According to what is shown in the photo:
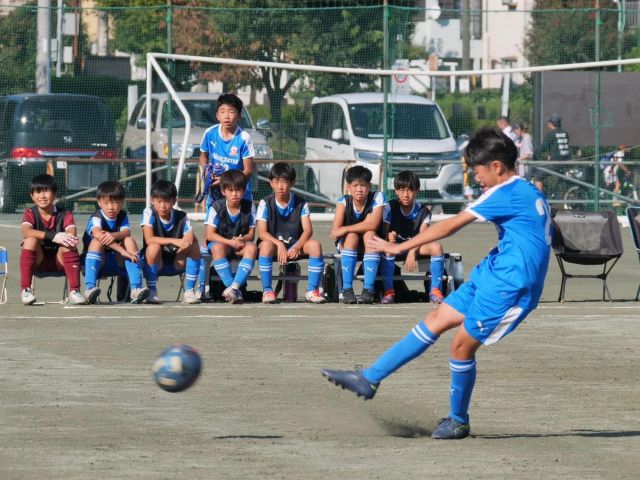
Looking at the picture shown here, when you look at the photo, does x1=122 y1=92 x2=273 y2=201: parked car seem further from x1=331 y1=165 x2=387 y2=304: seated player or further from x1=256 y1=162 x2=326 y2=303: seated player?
x1=331 y1=165 x2=387 y2=304: seated player

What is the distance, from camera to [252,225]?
46.6 ft

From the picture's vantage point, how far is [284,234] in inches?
558

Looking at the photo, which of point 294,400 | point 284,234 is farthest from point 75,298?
point 294,400

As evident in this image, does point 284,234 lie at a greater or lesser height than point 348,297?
greater

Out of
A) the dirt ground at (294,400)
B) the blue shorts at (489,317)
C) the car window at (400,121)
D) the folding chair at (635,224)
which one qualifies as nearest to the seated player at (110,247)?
the dirt ground at (294,400)

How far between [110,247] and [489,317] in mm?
6995

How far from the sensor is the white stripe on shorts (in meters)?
7.46

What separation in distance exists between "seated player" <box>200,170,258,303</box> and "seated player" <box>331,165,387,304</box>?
0.87 m

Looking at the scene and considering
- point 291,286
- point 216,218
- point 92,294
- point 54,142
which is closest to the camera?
point 92,294

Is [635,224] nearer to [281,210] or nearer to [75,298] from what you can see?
[281,210]

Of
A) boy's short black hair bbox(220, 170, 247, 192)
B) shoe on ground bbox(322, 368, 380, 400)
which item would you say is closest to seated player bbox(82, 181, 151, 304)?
boy's short black hair bbox(220, 170, 247, 192)

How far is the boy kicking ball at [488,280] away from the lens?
24.5 ft

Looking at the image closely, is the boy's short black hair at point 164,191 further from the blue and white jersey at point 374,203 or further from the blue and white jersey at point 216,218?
the blue and white jersey at point 374,203

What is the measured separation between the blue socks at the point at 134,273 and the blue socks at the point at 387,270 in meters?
2.40
